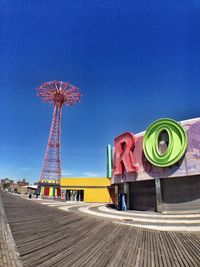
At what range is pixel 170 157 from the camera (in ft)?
68.4

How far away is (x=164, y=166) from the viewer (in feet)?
69.2

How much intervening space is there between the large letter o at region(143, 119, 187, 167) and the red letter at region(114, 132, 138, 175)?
100 inches

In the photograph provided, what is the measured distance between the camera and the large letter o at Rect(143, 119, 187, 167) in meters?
20.6

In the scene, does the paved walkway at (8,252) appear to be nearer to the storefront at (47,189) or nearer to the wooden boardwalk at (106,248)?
the wooden boardwalk at (106,248)

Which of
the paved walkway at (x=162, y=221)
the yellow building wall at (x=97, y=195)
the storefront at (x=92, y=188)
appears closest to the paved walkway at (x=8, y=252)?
the paved walkway at (x=162, y=221)

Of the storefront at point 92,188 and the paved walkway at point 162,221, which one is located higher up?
the storefront at point 92,188

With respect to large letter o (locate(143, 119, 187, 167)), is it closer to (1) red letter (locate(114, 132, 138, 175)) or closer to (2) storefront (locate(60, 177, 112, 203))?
(1) red letter (locate(114, 132, 138, 175))

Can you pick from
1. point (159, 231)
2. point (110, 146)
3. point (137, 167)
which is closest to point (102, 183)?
point (110, 146)

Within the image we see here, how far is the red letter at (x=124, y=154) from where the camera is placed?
25141 mm

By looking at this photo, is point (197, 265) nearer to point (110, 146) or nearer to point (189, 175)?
point (189, 175)

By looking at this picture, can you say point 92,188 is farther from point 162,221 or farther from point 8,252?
point 8,252

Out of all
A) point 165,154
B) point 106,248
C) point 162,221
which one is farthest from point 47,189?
point 106,248

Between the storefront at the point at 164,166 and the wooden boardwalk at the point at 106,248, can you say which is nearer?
the wooden boardwalk at the point at 106,248

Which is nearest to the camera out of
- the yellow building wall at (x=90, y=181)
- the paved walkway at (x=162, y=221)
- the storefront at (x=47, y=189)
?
the paved walkway at (x=162, y=221)
